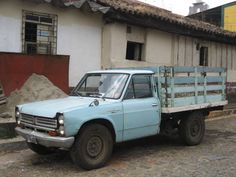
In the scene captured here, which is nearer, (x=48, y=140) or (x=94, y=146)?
(x=48, y=140)

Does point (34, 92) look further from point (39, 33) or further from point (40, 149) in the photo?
point (40, 149)

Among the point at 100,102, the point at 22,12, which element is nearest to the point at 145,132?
the point at 100,102

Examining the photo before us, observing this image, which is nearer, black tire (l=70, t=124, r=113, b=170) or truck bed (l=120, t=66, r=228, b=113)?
black tire (l=70, t=124, r=113, b=170)

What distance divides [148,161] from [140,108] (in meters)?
1.07

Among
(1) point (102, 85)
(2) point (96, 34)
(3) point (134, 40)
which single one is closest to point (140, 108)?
(1) point (102, 85)

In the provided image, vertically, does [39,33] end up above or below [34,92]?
above

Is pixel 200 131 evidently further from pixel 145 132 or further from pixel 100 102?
pixel 100 102

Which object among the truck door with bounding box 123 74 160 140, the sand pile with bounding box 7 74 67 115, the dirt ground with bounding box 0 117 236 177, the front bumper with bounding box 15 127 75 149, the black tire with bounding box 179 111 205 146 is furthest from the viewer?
the sand pile with bounding box 7 74 67 115

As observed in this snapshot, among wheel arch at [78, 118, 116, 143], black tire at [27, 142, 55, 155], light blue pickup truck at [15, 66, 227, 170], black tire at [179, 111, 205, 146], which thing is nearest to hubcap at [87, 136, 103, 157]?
light blue pickup truck at [15, 66, 227, 170]

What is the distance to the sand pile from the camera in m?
11.6

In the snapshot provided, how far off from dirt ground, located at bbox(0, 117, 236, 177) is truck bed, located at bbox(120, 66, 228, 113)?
0.99 m

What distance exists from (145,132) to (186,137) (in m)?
1.59

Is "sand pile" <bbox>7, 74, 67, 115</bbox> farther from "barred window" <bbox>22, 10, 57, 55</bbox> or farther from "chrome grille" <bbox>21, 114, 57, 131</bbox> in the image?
"chrome grille" <bbox>21, 114, 57, 131</bbox>

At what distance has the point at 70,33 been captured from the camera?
13.1 metres
